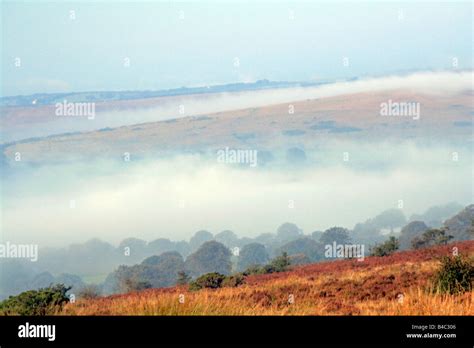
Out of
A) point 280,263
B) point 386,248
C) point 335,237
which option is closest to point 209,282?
point 280,263

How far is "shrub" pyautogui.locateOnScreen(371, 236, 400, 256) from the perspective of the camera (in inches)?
1352

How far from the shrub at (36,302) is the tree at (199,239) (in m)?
22.7

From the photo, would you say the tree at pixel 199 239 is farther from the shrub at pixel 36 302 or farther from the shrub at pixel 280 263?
the shrub at pixel 36 302

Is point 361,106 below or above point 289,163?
above

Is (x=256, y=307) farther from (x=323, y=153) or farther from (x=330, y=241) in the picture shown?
(x=330, y=241)

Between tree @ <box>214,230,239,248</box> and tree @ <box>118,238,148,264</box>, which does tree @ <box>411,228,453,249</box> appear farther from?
tree @ <box>118,238,148,264</box>

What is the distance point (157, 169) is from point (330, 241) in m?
16.0

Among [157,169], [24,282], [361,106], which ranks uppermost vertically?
[361,106]

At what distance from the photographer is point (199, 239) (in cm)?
3806

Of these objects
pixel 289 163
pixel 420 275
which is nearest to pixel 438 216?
pixel 289 163

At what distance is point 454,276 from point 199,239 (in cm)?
2307

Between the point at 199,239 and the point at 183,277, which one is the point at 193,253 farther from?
the point at 183,277

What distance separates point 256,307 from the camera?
44.2 feet

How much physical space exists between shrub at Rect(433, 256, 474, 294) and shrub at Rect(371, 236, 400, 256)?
1753cm
